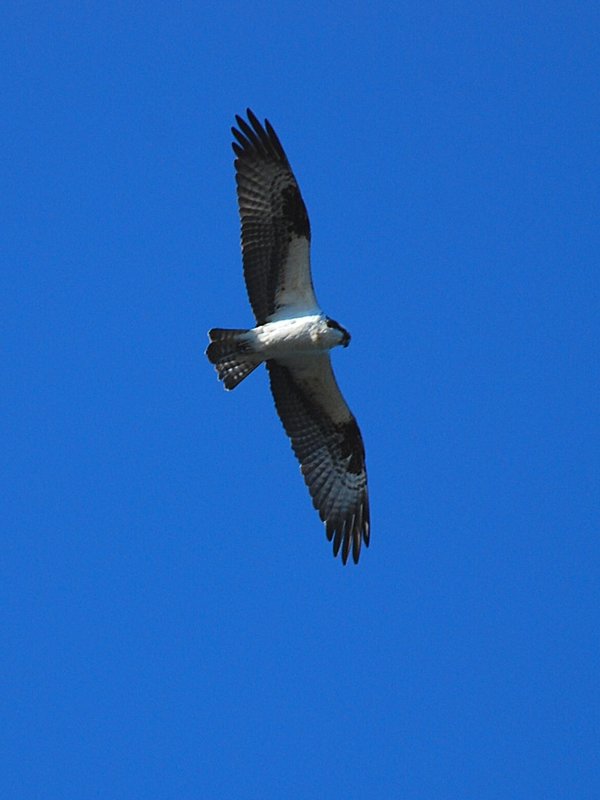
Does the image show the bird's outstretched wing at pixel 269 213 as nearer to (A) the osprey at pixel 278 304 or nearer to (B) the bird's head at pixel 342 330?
(A) the osprey at pixel 278 304

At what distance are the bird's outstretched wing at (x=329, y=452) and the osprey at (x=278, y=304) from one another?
0.01 metres

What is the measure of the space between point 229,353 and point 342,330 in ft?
3.65

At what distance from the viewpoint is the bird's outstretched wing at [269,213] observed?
13.9 metres

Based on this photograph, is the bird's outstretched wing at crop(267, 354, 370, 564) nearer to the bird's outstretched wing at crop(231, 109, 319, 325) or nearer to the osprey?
the osprey

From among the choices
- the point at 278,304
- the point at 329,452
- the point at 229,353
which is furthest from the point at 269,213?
the point at 329,452

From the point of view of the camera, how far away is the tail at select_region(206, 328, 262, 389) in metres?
14.1

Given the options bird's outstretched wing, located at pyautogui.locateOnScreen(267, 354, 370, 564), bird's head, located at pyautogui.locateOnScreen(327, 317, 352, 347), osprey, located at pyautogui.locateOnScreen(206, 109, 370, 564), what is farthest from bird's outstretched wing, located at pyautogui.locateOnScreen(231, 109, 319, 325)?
bird's outstretched wing, located at pyautogui.locateOnScreen(267, 354, 370, 564)

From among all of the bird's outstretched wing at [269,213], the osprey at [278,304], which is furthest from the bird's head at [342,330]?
the bird's outstretched wing at [269,213]

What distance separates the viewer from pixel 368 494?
15125mm

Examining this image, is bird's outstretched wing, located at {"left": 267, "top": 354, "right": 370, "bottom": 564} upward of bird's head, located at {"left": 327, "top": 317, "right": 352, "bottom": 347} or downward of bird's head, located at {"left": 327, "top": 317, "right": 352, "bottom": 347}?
downward

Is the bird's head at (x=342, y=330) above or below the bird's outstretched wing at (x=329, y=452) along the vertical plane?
above

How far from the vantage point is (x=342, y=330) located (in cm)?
1404

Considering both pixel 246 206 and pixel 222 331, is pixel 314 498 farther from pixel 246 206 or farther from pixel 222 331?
pixel 246 206

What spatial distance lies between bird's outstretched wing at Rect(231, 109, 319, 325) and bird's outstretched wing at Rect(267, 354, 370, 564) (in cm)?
113
